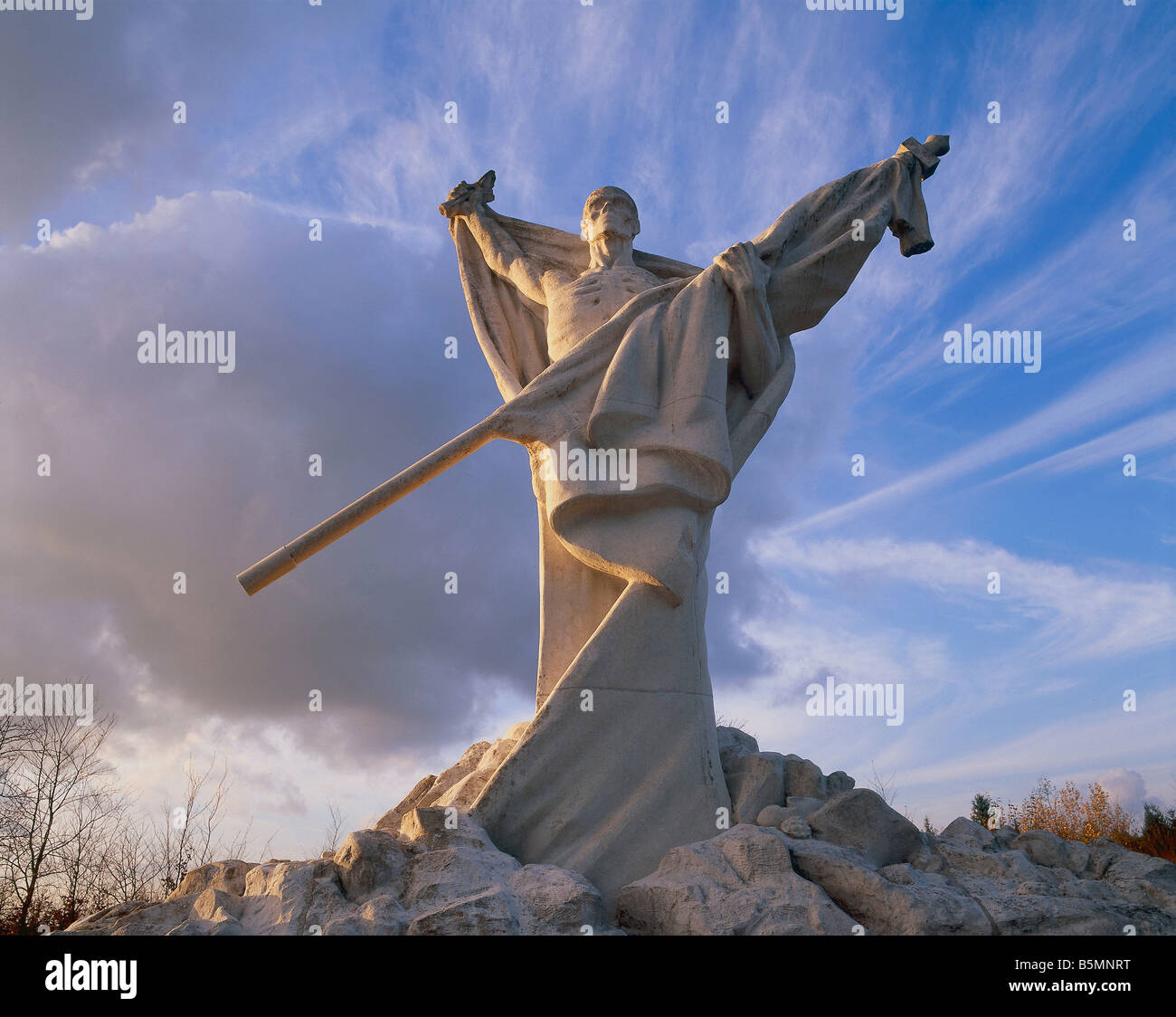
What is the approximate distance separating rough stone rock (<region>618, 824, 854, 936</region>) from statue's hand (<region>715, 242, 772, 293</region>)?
3870mm

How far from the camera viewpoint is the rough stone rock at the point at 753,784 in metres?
6.24

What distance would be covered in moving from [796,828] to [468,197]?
19.5 feet

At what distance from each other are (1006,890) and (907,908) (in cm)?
90

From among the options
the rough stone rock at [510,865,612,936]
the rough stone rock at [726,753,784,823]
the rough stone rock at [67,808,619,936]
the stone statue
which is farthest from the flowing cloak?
the rough stone rock at [67,808,619,936]

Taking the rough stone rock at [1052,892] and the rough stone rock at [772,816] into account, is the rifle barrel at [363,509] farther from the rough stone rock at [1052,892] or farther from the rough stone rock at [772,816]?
the rough stone rock at [1052,892]

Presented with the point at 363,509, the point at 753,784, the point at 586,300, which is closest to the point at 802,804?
the point at 753,784

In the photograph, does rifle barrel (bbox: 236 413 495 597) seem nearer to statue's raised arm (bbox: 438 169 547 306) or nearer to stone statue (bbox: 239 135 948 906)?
stone statue (bbox: 239 135 948 906)

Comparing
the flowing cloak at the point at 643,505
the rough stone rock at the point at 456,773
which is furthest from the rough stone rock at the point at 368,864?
the rough stone rock at the point at 456,773

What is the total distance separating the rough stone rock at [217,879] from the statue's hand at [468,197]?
18.7 feet

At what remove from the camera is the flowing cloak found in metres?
6.00

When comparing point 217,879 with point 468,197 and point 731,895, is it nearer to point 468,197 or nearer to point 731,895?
point 731,895

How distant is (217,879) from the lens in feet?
17.2
